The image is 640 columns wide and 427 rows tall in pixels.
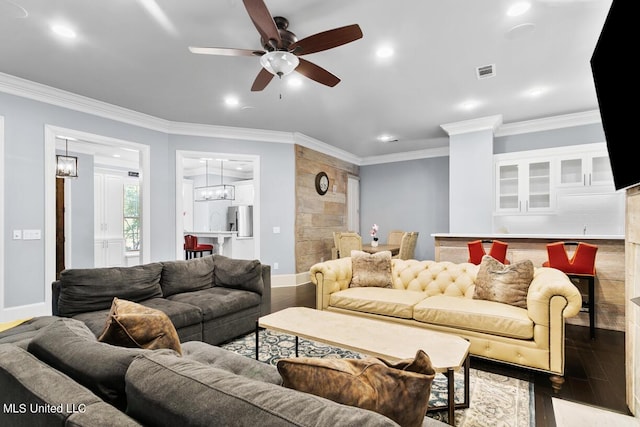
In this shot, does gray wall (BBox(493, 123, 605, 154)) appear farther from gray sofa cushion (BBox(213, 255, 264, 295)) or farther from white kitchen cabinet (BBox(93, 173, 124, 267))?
white kitchen cabinet (BBox(93, 173, 124, 267))

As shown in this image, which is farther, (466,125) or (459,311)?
(466,125)

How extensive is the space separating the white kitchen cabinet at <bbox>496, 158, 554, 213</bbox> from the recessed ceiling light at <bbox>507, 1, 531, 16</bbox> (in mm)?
3322

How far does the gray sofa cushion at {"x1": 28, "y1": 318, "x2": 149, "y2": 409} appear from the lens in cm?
100

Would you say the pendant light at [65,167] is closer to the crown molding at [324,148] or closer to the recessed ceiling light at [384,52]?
the crown molding at [324,148]

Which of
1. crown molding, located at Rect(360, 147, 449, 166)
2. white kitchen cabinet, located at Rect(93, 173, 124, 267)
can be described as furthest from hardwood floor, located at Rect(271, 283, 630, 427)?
white kitchen cabinet, located at Rect(93, 173, 124, 267)

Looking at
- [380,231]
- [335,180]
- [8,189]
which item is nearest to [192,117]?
[8,189]

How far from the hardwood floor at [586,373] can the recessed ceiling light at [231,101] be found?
4.04 m

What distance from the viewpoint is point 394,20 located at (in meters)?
2.61

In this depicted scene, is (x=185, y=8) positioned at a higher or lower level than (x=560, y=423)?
higher

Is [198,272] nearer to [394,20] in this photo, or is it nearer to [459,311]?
[459,311]

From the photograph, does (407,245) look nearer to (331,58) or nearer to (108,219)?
(331,58)

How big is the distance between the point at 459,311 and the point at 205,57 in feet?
11.0

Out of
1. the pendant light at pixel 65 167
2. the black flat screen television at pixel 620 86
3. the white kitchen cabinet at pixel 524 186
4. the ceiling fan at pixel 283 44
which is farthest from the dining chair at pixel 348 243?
the pendant light at pixel 65 167

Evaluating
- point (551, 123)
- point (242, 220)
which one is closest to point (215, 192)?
point (242, 220)
